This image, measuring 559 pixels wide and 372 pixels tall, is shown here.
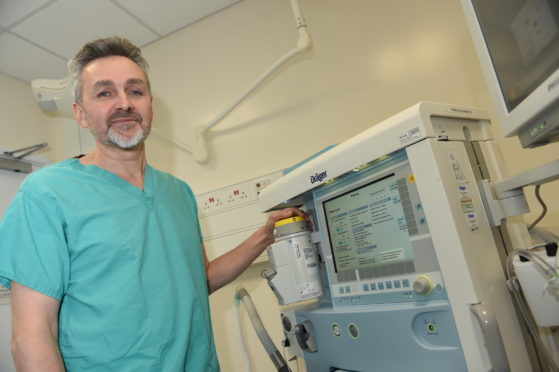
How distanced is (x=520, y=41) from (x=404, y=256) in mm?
478

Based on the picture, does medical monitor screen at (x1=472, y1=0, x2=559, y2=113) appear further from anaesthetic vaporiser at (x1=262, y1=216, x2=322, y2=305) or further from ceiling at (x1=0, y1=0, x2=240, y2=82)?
ceiling at (x1=0, y1=0, x2=240, y2=82)

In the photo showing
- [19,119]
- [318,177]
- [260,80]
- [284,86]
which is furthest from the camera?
[19,119]

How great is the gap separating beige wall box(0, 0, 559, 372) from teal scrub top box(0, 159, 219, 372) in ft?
2.55

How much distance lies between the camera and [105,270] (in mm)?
1014

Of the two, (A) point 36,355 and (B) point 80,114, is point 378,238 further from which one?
(B) point 80,114

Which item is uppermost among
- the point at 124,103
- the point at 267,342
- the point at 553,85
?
the point at 124,103

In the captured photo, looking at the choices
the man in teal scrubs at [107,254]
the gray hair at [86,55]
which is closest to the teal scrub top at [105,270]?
the man in teal scrubs at [107,254]

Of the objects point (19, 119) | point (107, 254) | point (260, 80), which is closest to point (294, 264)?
point (107, 254)

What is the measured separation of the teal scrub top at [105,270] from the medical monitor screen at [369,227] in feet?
1.57

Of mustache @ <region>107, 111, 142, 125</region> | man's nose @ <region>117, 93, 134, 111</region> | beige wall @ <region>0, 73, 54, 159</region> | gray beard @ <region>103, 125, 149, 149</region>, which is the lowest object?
gray beard @ <region>103, 125, 149, 149</region>

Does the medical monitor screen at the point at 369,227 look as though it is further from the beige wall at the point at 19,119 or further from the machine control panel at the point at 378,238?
the beige wall at the point at 19,119

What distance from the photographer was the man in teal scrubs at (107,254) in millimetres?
920

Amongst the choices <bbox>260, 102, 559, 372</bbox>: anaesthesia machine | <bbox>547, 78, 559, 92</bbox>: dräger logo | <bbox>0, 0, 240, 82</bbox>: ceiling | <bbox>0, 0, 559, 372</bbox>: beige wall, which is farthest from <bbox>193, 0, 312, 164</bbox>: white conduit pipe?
<bbox>547, 78, 559, 92</bbox>: dräger logo

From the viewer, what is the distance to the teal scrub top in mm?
943
